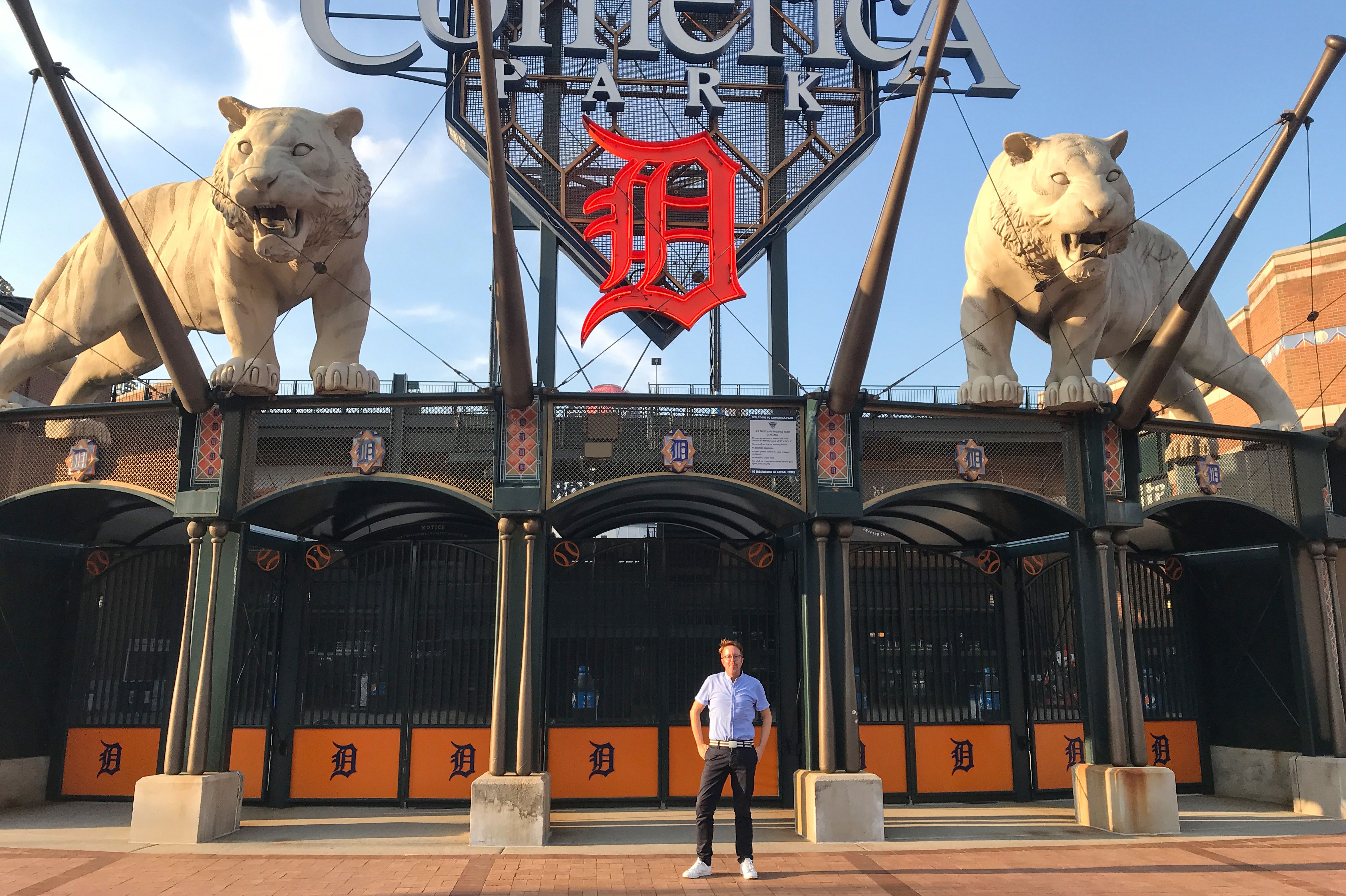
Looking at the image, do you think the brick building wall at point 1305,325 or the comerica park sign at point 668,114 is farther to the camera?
the brick building wall at point 1305,325

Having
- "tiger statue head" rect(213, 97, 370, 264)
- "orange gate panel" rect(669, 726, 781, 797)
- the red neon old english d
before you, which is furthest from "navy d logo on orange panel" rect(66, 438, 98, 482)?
"orange gate panel" rect(669, 726, 781, 797)

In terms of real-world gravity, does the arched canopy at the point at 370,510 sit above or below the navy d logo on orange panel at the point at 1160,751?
above

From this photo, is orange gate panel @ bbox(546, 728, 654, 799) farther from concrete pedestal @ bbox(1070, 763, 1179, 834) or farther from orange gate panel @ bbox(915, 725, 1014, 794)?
concrete pedestal @ bbox(1070, 763, 1179, 834)

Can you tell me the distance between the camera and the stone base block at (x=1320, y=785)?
10109mm

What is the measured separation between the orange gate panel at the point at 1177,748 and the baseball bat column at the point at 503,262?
8724 mm

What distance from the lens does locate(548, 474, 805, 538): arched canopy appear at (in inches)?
360

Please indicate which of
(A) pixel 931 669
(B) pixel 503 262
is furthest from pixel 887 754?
(B) pixel 503 262

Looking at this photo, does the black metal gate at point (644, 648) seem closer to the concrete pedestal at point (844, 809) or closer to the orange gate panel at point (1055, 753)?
the concrete pedestal at point (844, 809)

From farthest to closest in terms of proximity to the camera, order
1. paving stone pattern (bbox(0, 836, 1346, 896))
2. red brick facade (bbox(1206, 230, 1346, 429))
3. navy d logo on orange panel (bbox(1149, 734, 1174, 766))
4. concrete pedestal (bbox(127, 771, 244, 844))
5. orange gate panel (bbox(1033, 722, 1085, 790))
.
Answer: red brick facade (bbox(1206, 230, 1346, 429))
navy d logo on orange panel (bbox(1149, 734, 1174, 766))
orange gate panel (bbox(1033, 722, 1085, 790))
concrete pedestal (bbox(127, 771, 244, 844))
paving stone pattern (bbox(0, 836, 1346, 896))

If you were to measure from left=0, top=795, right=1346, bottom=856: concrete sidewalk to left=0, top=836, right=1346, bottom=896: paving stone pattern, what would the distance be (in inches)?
9.3

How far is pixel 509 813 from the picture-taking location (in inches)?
333

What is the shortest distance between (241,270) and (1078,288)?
8.99 m

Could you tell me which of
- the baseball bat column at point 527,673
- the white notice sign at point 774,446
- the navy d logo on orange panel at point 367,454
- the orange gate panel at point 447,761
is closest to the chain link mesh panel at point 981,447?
the white notice sign at point 774,446

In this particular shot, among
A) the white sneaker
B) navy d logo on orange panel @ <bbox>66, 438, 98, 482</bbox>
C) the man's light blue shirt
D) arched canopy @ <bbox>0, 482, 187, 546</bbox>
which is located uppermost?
navy d logo on orange panel @ <bbox>66, 438, 98, 482</bbox>
